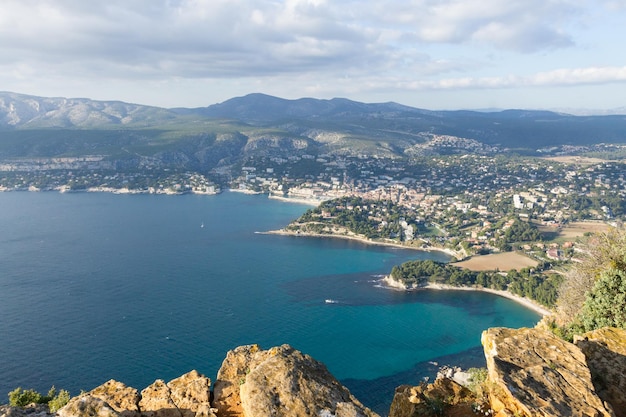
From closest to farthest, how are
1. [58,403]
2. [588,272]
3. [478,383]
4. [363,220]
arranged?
[58,403], [478,383], [588,272], [363,220]

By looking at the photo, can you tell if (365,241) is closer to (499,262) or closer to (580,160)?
(499,262)

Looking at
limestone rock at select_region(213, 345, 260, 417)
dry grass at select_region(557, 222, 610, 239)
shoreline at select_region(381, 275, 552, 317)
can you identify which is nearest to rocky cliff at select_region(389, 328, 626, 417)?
limestone rock at select_region(213, 345, 260, 417)

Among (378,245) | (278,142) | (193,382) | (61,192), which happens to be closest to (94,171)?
(61,192)

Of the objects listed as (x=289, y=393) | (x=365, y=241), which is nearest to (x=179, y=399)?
(x=289, y=393)

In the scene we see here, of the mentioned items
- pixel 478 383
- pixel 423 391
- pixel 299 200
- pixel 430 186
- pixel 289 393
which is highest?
pixel 289 393

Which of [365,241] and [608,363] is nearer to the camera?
[608,363]

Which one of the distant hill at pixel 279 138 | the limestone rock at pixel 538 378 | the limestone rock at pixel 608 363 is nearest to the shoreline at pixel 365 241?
the limestone rock at pixel 608 363

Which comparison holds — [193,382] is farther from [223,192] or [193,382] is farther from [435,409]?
[223,192]
